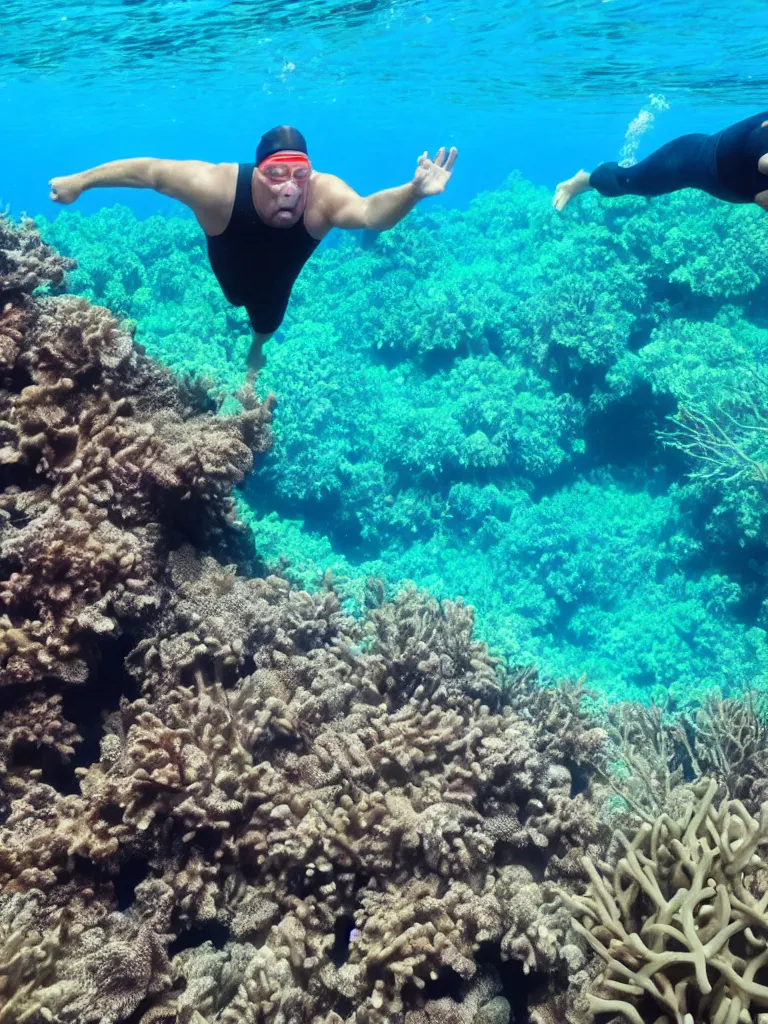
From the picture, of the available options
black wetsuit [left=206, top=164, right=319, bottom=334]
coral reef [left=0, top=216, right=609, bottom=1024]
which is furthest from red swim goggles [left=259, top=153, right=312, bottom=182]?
coral reef [left=0, top=216, right=609, bottom=1024]

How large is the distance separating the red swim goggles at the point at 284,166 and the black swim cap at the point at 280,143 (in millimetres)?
45

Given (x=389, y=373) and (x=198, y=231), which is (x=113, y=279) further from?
(x=389, y=373)

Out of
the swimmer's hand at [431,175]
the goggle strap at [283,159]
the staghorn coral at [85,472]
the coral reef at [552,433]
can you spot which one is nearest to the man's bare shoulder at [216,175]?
the goggle strap at [283,159]

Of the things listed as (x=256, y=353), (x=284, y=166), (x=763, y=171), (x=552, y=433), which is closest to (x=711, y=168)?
(x=763, y=171)

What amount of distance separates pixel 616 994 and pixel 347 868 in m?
1.52

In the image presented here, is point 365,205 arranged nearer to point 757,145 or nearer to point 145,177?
point 145,177

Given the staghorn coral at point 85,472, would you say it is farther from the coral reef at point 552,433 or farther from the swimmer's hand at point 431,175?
the coral reef at point 552,433

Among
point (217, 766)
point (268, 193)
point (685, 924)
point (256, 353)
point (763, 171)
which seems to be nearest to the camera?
point (685, 924)

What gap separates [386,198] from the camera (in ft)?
15.4

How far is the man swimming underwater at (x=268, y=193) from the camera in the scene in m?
4.75

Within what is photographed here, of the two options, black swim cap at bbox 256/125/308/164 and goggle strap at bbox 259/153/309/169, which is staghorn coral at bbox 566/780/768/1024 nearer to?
goggle strap at bbox 259/153/309/169

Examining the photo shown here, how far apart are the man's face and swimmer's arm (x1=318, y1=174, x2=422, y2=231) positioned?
0.20 meters

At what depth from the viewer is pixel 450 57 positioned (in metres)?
24.3

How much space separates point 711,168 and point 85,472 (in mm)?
6149
